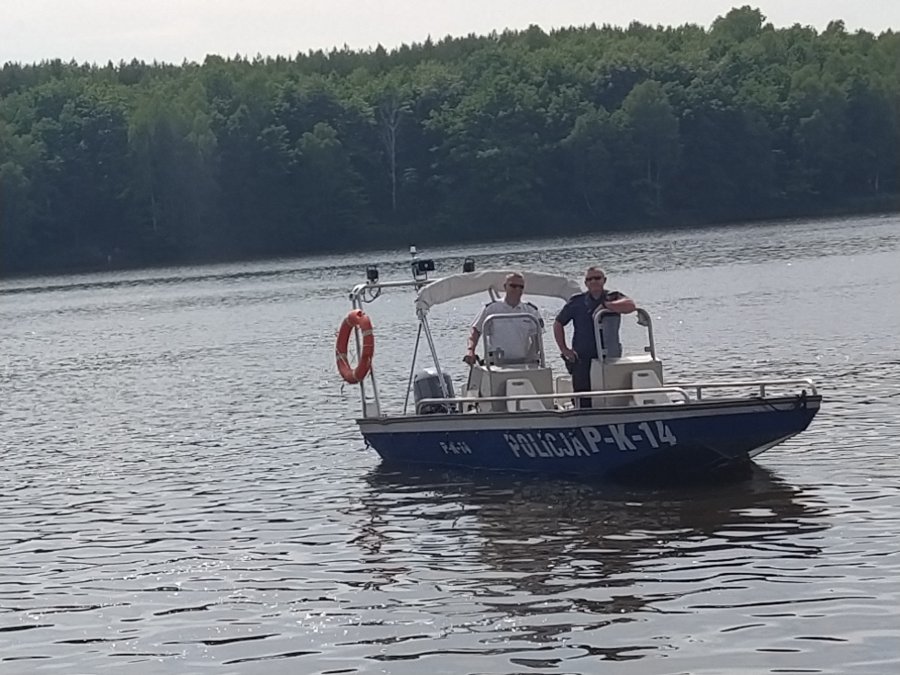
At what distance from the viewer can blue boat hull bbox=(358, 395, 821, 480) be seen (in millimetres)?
16656

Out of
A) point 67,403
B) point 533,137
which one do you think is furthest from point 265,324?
point 533,137

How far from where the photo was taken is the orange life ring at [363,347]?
20.1 meters

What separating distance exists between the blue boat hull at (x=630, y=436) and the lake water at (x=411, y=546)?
29cm

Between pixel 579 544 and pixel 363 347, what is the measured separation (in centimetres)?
582

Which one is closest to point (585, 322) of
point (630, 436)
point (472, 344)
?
point (630, 436)

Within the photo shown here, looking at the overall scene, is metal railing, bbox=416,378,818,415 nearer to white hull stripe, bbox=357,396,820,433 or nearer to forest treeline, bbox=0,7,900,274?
white hull stripe, bbox=357,396,820,433

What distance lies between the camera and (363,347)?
66.2 ft

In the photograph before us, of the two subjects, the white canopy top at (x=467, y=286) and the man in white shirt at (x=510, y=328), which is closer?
the man in white shirt at (x=510, y=328)

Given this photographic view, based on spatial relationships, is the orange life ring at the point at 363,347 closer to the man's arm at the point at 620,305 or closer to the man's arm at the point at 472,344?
the man's arm at the point at 472,344

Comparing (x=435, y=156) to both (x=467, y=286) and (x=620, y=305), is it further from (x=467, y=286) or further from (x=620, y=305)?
(x=620, y=305)

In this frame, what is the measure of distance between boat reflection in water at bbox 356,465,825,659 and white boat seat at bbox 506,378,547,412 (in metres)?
0.79

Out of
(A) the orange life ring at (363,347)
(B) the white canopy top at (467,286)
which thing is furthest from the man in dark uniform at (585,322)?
(A) the orange life ring at (363,347)

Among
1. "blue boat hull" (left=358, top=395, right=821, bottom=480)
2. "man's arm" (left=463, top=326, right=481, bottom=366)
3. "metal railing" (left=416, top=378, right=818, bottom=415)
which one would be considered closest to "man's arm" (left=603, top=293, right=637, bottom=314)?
"metal railing" (left=416, top=378, right=818, bottom=415)

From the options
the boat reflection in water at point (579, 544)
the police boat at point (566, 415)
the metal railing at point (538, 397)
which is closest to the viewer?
the boat reflection in water at point (579, 544)
